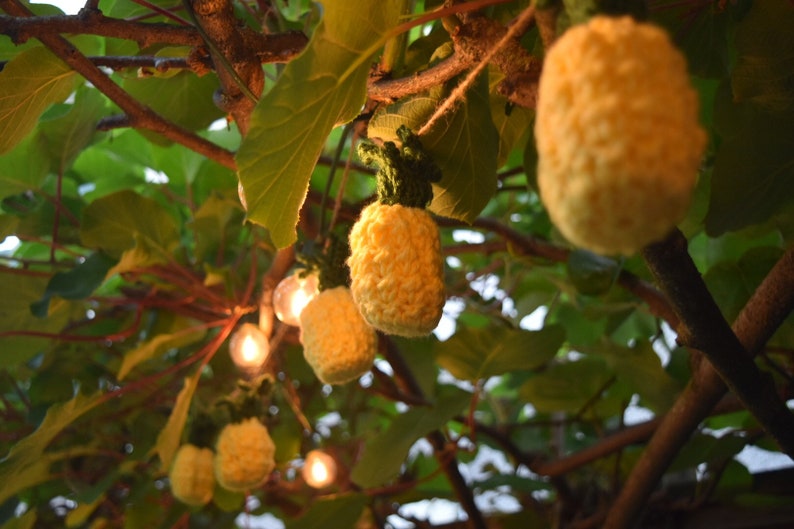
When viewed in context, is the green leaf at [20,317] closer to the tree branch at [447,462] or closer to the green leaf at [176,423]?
the green leaf at [176,423]

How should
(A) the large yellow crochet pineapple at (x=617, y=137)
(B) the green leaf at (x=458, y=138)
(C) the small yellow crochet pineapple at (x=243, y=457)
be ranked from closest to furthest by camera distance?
(A) the large yellow crochet pineapple at (x=617, y=137)
(B) the green leaf at (x=458, y=138)
(C) the small yellow crochet pineapple at (x=243, y=457)

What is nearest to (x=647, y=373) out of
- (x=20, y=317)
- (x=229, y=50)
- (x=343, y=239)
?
(x=343, y=239)

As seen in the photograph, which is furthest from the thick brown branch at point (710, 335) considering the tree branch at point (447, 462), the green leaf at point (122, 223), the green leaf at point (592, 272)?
the green leaf at point (122, 223)

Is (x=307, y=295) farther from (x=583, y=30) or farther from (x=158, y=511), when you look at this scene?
(x=158, y=511)

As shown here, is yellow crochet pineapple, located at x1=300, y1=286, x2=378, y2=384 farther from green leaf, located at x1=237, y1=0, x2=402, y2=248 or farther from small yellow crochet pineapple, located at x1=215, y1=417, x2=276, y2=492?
small yellow crochet pineapple, located at x1=215, y1=417, x2=276, y2=492

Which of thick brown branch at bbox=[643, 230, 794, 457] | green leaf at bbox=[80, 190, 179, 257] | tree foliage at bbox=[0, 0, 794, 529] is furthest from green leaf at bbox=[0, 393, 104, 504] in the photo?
thick brown branch at bbox=[643, 230, 794, 457]

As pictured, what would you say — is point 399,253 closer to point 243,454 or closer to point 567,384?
point 243,454

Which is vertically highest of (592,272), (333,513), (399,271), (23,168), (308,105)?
(308,105)
